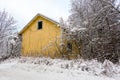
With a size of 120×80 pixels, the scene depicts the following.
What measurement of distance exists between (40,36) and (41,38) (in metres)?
0.32

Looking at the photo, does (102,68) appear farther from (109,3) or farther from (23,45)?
(23,45)

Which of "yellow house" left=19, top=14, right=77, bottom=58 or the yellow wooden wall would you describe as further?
"yellow house" left=19, top=14, right=77, bottom=58

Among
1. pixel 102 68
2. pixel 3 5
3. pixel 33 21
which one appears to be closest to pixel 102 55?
pixel 102 68

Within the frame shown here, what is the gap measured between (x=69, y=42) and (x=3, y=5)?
48.2 ft

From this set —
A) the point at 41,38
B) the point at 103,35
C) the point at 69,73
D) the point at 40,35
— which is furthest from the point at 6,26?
the point at 69,73

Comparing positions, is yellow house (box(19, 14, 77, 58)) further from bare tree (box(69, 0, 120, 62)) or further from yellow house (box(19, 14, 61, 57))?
bare tree (box(69, 0, 120, 62))

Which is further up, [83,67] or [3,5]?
[3,5]

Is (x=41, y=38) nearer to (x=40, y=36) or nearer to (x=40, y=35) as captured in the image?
(x=40, y=36)

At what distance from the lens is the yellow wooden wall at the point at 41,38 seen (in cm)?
2055

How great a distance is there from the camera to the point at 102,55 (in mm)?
15680

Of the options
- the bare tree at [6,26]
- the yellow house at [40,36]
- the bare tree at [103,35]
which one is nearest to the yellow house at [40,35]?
the yellow house at [40,36]

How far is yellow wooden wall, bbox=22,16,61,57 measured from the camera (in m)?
20.5

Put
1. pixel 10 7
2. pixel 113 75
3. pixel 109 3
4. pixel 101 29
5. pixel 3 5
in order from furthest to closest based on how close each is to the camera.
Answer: pixel 10 7 < pixel 3 5 < pixel 101 29 < pixel 109 3 < pixel 113 75

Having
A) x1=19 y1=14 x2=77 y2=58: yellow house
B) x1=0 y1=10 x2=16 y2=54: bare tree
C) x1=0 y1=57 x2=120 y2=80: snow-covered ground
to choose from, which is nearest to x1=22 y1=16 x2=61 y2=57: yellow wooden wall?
x1=19 y1=14 x2=77 y2=58: yellow house
